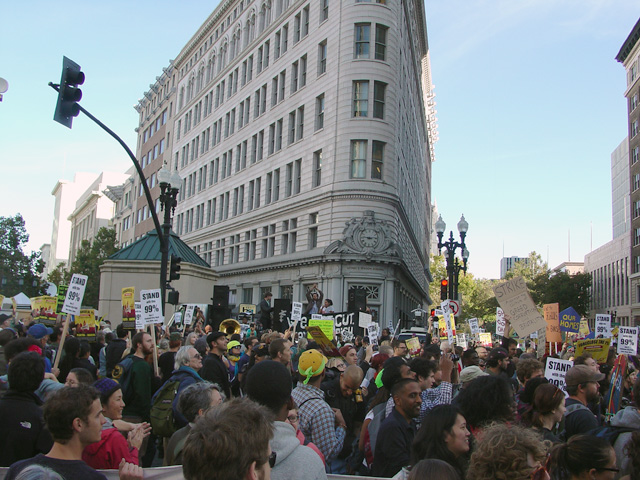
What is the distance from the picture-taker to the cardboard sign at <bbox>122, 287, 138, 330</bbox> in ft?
43.7

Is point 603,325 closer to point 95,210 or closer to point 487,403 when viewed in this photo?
point 487,403

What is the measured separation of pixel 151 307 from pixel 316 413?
20.8ft

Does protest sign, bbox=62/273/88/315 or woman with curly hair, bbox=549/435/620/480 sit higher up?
protest sign, bbox=62/273/88/315

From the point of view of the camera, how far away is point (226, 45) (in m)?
57.6

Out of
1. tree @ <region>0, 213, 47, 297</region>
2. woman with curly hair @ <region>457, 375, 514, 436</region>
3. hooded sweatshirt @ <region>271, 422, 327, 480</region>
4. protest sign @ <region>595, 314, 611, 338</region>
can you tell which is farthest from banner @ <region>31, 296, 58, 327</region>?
tree @ <region>0, 213, 47, 297</region>

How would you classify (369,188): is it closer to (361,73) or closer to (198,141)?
(361,73)

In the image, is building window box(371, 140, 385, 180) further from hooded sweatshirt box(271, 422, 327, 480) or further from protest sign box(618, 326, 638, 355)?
hooded sweatshirt box(271, 422, 327, 480)

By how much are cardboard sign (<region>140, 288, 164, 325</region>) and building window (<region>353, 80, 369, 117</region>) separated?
2742 centimetres

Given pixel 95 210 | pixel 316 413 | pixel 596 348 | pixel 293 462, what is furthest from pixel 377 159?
pixel 95 210

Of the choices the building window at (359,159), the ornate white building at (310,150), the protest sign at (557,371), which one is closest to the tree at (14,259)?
the ornate white building at (310,150)

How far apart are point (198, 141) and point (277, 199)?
21.7 metres

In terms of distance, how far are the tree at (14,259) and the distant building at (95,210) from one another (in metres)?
28.0

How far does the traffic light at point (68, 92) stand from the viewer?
37.7 feet

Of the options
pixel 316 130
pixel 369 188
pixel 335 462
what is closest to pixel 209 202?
pixel 316 130
